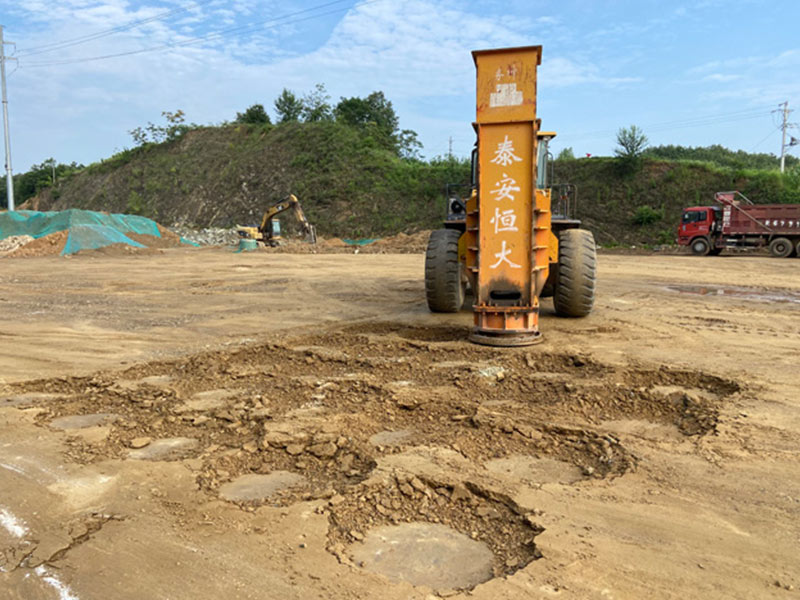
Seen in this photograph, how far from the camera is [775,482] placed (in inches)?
128

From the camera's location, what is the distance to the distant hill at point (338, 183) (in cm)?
2895

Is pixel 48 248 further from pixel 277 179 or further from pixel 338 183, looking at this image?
pixel 338 183

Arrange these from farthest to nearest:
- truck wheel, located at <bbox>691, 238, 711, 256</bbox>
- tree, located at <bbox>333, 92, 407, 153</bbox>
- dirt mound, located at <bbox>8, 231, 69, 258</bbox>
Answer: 1. tree, located at <bbox>333, 92, 407, 153</bbox>
2. truck wheel, located at <bbox>691, 238, 711, 256</bbox>
3. dirt mound, located at <bbox>8, 231, 69, 258</bbox>

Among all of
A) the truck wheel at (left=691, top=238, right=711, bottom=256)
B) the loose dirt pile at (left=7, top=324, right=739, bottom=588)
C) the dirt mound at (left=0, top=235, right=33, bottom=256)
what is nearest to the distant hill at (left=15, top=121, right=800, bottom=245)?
the truck wheel at (left=691, top=238, right=711, bottom=256)

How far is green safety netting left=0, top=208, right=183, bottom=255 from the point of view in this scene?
23.9m

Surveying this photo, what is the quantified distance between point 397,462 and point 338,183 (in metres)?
34.7

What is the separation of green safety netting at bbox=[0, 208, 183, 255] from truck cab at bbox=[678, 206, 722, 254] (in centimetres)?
2432

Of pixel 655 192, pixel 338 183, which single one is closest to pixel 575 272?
pixel 655 192

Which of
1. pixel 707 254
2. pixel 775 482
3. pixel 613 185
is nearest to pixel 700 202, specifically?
pixel 613 185

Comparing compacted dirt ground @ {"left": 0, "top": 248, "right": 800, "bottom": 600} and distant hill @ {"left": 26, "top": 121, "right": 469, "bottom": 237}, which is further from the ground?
distant hill @ {"left": 26, "top": 121, "right": 469, "bottom": 237}

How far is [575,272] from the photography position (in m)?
7.93

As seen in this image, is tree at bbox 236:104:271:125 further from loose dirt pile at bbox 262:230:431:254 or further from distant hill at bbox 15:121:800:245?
loose dirt pile at bbox 262:230:431:254

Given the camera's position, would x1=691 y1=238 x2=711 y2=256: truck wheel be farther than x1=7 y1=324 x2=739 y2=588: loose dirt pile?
Yes

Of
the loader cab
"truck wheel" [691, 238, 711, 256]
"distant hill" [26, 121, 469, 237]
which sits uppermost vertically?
"distant hill" [26, 121, 469, 237]
